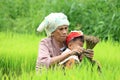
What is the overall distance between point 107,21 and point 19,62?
7.22ft

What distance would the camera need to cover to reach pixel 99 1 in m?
8.14

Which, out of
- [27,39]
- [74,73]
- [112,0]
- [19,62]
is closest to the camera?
[74,73]

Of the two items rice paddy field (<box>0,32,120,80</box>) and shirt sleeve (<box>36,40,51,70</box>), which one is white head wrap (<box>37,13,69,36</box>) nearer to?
shirt sleeve (<box>36,40,51,70</box>)

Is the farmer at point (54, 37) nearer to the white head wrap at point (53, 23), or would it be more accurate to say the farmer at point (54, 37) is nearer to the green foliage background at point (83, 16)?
the white head wrap at point (53, 23)

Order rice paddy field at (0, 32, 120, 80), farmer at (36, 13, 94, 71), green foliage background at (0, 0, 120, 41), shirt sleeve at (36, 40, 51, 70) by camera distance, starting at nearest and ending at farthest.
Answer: rice paddy field at (0, 32, 120, 80) < shirt sleeve at (36, 40, 51, 70) < farmer at (36, 13, 94, 71) < green foliage background at (0, 0, 120, 41)

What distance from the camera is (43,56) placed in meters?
4.43

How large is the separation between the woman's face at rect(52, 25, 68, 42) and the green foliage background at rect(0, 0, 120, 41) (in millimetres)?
2704

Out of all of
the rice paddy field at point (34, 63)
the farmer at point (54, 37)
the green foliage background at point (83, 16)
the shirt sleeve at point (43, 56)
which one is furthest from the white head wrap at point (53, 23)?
the green foliage background at point (83, 16)

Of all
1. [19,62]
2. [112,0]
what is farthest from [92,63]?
[112,0]

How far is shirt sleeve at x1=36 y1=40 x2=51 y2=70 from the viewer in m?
4.36

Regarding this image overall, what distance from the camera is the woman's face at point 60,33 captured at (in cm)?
456

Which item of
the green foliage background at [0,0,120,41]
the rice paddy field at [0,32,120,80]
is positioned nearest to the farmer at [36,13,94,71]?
the rice paddy field at [0,32,120,80]

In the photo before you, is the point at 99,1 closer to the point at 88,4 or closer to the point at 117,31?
the point at 88,4

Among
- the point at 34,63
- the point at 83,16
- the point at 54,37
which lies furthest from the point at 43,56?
the point at 83,16
